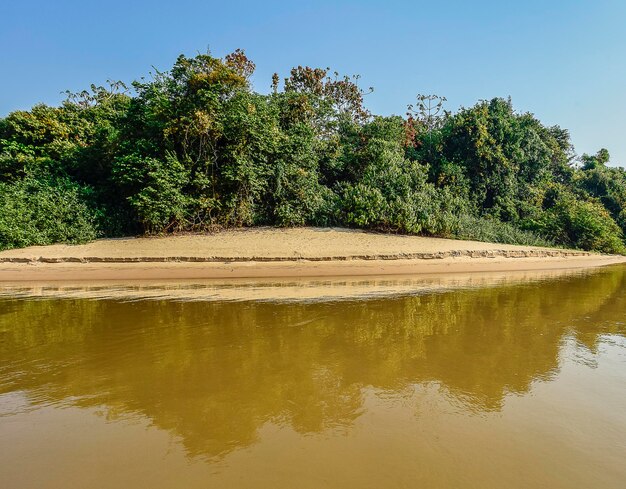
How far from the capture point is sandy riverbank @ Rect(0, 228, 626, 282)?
1205 centimetres

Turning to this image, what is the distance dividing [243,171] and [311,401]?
14.2 m

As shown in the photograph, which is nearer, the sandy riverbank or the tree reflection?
the tree reflection

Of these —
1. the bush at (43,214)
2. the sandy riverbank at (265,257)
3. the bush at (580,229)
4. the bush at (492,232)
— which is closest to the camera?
the sandy riverbank at (265,257)

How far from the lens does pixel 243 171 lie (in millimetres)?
16547

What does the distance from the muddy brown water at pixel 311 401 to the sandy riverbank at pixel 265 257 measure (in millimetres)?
5621

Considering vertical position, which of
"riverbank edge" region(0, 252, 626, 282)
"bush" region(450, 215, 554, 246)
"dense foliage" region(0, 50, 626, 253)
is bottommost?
"riverbank edge" region(0, 252, 626, 282)

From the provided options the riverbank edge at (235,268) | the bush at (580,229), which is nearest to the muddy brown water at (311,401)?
the riverbank edge at (235,268)

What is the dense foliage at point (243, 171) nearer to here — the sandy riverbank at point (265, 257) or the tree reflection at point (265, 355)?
the sandy riverbank at point (265, 257)

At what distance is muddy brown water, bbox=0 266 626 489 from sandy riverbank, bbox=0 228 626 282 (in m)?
5.62

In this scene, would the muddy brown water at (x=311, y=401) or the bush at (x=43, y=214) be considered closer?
the muddy brown water at (x=311, y=401)

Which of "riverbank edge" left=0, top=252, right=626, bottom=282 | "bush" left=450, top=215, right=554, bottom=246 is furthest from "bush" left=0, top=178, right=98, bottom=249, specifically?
"bush" left=450, top=215, right=554, bottom=246

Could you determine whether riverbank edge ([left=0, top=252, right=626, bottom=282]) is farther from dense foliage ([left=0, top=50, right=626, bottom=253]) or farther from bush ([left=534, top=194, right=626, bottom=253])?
bush ([left=534, top=194, right=626, bottom=253])

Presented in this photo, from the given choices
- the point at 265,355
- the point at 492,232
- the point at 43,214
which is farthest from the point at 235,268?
the point at 492,232

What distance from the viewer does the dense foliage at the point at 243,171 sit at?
15.6 metres
